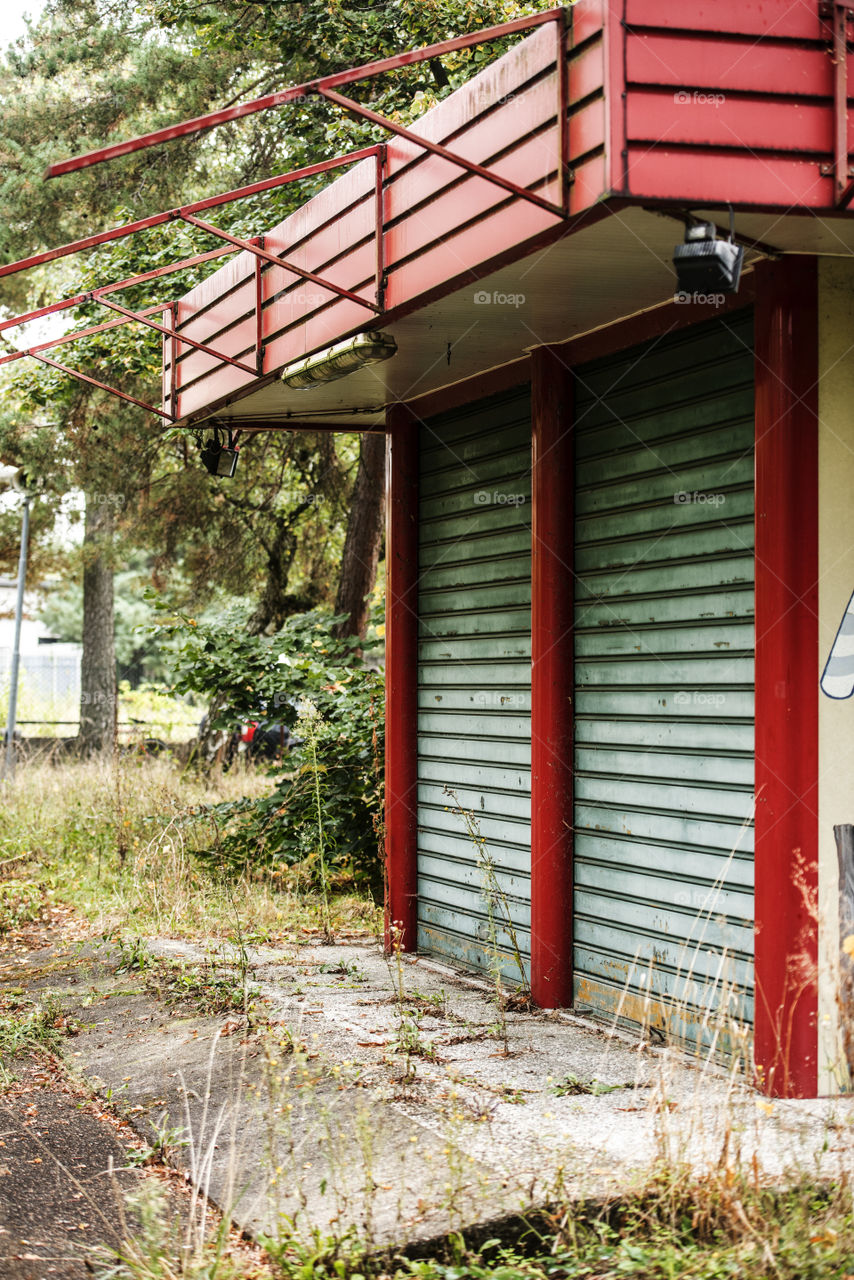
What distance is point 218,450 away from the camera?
8.52m

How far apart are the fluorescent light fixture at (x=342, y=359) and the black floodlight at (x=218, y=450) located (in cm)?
204

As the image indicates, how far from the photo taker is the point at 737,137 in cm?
405

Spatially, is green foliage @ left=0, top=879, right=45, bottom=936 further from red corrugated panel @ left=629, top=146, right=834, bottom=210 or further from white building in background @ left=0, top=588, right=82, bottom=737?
white building in background @ left=0, top=588, right=82, bottom=737

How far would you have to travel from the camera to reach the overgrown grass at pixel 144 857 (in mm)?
8422

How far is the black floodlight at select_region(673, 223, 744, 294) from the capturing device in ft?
12.9

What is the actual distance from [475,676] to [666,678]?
1.73 m

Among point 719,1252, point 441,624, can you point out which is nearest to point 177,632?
point 441,624

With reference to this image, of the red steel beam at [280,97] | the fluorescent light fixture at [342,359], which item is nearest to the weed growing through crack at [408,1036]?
the fluorescent light fixture at [342,359]

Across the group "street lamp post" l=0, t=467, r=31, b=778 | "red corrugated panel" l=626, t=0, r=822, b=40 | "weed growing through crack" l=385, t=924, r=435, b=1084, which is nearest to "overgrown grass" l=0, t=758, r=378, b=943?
"street lamp post" l=0, t=467, r=31, b=778

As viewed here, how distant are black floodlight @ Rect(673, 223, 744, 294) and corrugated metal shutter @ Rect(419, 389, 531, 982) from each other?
97.0 inches

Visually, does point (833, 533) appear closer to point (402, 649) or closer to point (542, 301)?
point (542, 301)

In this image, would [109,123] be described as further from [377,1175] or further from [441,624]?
[377,1175]

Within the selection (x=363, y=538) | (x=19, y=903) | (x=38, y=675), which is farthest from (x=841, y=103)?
(x=38, y=675)

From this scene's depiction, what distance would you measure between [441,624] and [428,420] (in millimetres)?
1252
